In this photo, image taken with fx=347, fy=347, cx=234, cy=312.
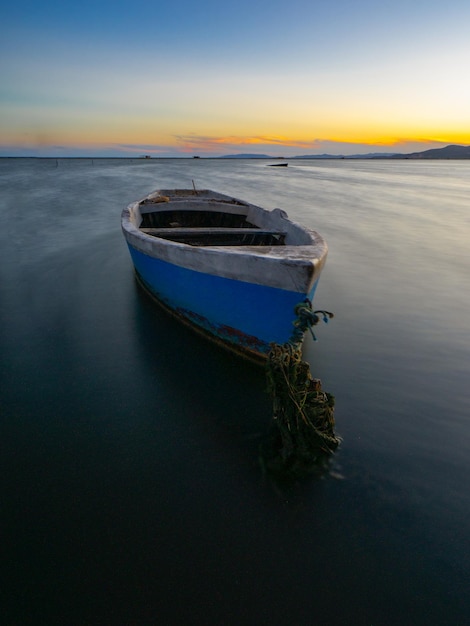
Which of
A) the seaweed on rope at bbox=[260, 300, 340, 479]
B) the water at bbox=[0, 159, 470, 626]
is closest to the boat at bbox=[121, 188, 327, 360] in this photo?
the water at bbox=[0, 159, 470, 626]

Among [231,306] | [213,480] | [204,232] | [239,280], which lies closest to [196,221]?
[204,232]

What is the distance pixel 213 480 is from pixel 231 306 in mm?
2595

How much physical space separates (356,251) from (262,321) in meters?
9.97

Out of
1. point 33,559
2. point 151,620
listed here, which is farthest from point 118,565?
point 33,559

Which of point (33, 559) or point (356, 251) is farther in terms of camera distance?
point (356, 251)

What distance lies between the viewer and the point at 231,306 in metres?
5.61

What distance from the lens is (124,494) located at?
12.6 ft

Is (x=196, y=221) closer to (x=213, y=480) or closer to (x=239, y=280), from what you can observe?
(x=239, y=280)

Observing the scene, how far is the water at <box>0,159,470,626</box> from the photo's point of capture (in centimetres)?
298

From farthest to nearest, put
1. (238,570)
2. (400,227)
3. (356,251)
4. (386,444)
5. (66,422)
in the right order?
(400,227) → (356,251) → (66,422) → (386,444) → (238,570)

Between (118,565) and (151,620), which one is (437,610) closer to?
(151,620)

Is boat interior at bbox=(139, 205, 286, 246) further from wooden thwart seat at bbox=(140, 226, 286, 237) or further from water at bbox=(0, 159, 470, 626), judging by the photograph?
water at bbox=(0, 159, 470, 626)

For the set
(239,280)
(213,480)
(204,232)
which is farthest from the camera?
(204,232)

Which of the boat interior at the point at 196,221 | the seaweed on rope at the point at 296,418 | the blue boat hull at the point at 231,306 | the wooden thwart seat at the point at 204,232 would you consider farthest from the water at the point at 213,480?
the boat interior at the point at 196,221
